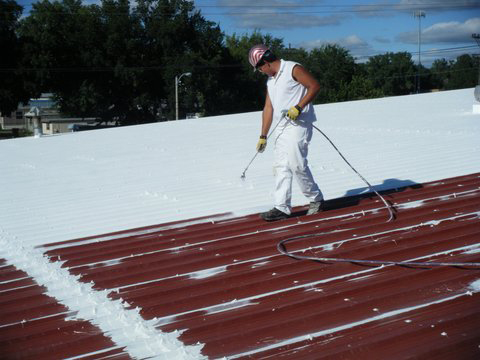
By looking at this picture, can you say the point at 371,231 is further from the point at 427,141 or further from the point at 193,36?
the point at 193,36

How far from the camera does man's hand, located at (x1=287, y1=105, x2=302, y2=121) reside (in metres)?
5.00

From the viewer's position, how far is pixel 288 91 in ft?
17.4

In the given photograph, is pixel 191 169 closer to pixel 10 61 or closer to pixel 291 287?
pixel 291 287

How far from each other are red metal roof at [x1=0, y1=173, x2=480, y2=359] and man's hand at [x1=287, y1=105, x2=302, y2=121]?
93cm

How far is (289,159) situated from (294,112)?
1.55ft

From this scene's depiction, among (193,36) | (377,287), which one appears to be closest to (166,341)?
(377,287)

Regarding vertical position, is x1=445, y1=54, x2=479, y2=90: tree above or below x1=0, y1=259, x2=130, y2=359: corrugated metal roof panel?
above

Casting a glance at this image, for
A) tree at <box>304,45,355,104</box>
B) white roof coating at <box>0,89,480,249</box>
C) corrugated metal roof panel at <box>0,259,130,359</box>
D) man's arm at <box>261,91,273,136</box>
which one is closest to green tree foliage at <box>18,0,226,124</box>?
tree at <box>304,45,355,104</box>

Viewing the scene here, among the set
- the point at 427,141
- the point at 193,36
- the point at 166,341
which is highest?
the point at 193,36

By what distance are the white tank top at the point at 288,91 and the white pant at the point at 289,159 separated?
0.11 meters

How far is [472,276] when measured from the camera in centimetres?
344

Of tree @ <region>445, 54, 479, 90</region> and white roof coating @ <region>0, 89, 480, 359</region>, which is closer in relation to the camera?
white roof coating @ <region>0, 89, 480, 359</region>

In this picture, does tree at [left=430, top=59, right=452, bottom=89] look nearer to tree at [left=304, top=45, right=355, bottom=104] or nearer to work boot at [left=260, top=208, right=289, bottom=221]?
tree at [left=304, top=45, right=355, bottom=104]

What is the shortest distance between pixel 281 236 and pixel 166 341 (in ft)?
6.85
